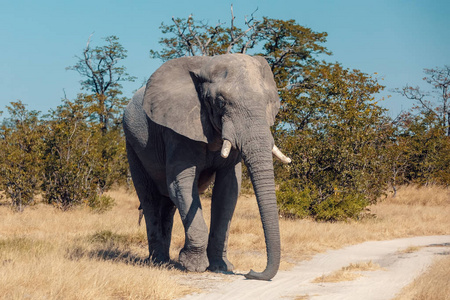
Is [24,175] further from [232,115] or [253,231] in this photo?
[232,115]

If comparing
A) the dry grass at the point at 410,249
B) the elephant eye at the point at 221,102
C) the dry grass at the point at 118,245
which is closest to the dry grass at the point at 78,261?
the dry grass at the point at 118,245

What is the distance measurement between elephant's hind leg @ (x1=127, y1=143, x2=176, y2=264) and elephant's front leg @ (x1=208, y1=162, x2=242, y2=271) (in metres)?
1.07

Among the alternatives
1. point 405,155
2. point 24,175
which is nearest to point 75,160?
point 24,175

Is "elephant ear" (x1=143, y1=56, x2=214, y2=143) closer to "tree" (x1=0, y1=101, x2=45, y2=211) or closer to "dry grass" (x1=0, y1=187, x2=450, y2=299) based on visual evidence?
"dry grass" (x1=0, y1=187, x2=450, y2=299)

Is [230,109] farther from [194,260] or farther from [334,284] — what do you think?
[334,284]

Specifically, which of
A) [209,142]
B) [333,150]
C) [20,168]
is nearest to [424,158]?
[333,150]

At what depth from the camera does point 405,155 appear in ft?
74.4

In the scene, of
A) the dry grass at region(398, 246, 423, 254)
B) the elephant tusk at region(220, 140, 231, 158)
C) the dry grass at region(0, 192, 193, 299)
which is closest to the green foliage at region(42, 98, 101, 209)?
the dry grass at region(0, 192, 193, 299)

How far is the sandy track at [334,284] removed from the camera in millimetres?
6391

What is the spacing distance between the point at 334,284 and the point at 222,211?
169 cm

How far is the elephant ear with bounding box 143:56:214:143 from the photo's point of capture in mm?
7156

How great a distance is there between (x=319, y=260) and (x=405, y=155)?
1413 cm

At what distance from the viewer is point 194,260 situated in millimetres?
7523

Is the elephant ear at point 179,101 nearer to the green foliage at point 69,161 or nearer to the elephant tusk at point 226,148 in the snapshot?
the elephant tusk at point 226,148
